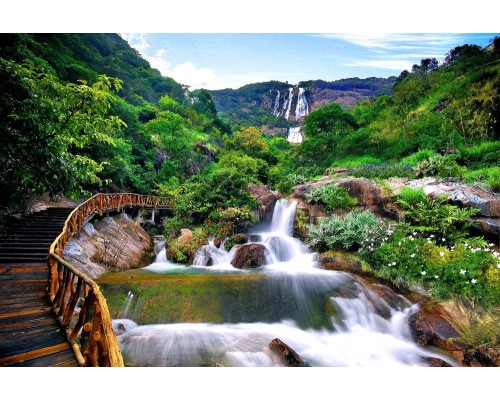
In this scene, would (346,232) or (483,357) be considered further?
(346,232)

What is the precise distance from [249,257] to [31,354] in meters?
5.18

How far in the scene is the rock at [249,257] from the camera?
A: 7.29 meters

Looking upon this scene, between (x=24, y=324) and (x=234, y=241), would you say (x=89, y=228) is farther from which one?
(x=24, y=324)

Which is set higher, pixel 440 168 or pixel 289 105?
pixel 289 105

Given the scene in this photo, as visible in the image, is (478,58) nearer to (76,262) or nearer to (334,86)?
(76,262)

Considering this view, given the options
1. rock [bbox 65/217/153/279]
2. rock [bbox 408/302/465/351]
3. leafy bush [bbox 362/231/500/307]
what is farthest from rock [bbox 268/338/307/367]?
rock [bbox 65/217/153/279]

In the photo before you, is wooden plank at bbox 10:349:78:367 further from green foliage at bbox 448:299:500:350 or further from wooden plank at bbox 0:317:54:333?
green foliage at bbox 448:299:500:350

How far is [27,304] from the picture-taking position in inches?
139

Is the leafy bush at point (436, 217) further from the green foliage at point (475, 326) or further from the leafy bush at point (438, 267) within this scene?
the green foliage at point (475, 326)

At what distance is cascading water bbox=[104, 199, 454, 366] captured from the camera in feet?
12.4

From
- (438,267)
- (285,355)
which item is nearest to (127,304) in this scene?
(285,355)

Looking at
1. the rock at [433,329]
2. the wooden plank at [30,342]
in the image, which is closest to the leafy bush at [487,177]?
the rock at [433,329]

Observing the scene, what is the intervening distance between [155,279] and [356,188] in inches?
267
